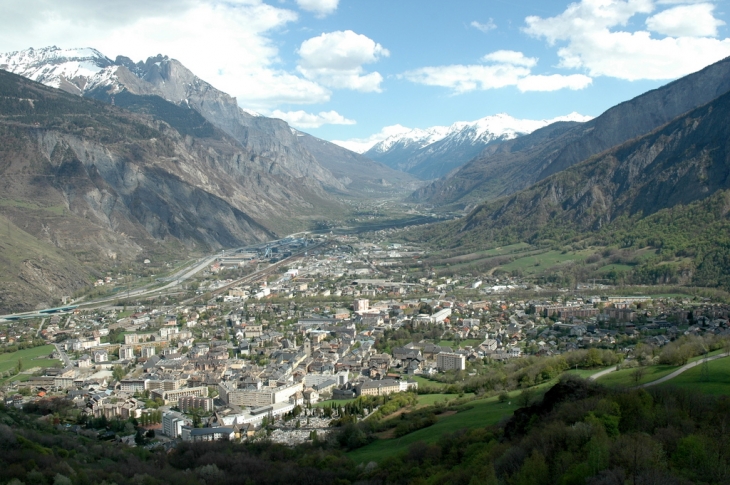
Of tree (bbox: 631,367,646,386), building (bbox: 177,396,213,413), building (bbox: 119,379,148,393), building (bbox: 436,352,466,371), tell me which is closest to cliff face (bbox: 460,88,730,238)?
building (bbox: 436,352,466,371)

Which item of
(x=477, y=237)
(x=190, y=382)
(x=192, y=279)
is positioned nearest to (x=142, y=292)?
(x=192, y=279)

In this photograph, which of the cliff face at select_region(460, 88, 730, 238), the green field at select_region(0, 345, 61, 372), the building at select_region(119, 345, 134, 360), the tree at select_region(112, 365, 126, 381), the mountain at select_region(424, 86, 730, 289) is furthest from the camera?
the cliff face at select_region(460, 88, 730, 238)

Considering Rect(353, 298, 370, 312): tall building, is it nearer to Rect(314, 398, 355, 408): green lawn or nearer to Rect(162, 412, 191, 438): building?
Rect(314, 398, 355, 408): green lawn

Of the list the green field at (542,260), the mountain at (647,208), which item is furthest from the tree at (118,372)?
the green field at (542,260)

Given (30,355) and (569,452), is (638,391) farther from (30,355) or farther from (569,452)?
(30,355)

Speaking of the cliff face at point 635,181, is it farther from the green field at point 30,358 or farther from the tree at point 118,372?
the green field at point 30,358

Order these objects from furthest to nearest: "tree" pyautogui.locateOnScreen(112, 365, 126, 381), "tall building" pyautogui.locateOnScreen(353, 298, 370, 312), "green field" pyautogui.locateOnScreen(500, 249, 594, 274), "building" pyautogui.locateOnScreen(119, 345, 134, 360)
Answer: "green field" pyautogui.locateOnScreen(500, 249, 594, 274), "tall building" pyautogui.locateOnScreen(353, 298, 370, 312), "building" pyautogui.locateOnScreen(119, 345, 134, 360), "tree" pyautogui.locateOnScreen(112, 365, 126, 381)
